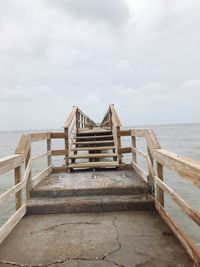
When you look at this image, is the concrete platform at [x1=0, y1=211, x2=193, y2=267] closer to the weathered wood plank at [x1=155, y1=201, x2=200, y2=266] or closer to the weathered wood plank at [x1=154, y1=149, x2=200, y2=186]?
the weathered wood plank at [x1=155, y1=201, x2=200, y2=266]

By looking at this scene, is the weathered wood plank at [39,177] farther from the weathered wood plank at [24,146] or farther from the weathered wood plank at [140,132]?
the weathered wood plank at [140,132]

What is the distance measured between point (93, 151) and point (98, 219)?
16.7ft

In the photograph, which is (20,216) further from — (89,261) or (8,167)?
(89,261)

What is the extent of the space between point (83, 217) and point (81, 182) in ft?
4.37

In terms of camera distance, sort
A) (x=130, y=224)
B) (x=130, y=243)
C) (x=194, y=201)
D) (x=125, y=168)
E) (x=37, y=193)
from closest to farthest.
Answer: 1. (x=130, y=243)
2. (x=130, y=224)
3. (x=37, y=193)
4. (x=125, y=168)
5. (x=194, y=201)

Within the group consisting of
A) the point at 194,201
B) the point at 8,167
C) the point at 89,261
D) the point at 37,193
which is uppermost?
the point at 8,167

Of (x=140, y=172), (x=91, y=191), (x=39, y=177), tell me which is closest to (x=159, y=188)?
(x=91, y=191)

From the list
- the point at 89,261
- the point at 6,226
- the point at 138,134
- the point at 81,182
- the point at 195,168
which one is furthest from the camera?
the point at 138,134

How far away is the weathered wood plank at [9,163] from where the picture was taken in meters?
3.36

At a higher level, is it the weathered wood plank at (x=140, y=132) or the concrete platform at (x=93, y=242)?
the weathered wood plank at (x=140, y=132)

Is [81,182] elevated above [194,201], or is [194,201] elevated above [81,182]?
[81,182]

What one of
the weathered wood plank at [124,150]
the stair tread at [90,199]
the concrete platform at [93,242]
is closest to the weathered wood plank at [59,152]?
the weathered wood plank at [124,150]

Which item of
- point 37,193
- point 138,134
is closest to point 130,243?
point 37,193

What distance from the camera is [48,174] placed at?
6430mm
